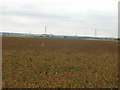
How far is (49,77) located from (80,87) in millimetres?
2485

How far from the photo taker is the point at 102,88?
8812 millimetres

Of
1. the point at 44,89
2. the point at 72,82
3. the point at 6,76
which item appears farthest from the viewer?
the point at 6,76

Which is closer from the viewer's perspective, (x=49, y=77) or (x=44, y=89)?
(x=44, y=89)

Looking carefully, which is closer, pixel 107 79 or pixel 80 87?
pixel 80 87

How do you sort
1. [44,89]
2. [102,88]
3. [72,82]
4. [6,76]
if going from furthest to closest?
[6,76] → [72,82] → [102,88] → [44,89]

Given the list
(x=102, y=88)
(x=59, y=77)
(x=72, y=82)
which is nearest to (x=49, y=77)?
(x=59, y=77)

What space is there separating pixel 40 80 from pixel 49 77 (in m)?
0.93

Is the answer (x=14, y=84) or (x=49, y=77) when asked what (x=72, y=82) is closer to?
(x=49, y=77)

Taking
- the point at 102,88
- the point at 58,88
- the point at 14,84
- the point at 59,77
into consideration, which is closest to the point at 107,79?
the point at 102,88

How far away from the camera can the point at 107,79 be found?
421 inches

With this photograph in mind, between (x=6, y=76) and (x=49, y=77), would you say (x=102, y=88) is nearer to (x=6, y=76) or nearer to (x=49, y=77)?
(x=49, y=77)

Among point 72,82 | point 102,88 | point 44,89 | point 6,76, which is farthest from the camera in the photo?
point 6,76

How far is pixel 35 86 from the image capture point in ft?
28.6

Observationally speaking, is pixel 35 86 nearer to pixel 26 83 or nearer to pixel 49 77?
pixel 26 83
